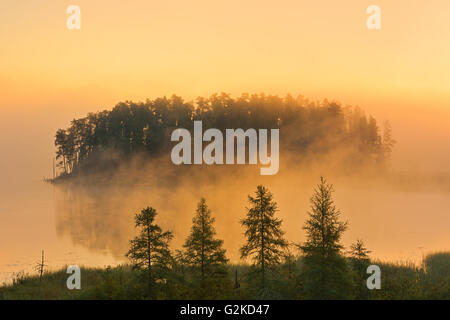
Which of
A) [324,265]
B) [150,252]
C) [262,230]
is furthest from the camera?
[262,230]

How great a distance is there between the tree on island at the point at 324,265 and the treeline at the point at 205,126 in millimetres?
105963

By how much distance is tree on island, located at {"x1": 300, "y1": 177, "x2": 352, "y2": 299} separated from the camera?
15.5 m

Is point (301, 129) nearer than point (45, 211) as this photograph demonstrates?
No

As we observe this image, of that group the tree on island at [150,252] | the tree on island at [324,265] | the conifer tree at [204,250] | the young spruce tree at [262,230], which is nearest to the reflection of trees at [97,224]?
the tree on island at [150,252]

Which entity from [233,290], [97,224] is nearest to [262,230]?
[233,290]

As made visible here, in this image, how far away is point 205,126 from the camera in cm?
12150

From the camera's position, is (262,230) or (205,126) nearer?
(262,230)

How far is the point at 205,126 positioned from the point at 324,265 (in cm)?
10726

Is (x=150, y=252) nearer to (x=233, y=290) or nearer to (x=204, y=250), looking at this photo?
(x=204, y=250)

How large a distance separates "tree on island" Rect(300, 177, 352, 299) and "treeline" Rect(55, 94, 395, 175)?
10596cm

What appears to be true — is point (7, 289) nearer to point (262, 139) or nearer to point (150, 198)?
point (150, 198)

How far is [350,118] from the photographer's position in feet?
452
